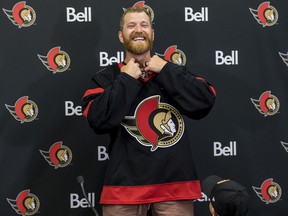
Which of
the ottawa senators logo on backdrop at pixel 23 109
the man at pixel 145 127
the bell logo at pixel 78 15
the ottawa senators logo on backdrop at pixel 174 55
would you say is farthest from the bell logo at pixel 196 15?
the ottawa senators logo on backdrop at pixel 23 109

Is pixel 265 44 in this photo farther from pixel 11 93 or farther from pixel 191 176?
pixel 11 93

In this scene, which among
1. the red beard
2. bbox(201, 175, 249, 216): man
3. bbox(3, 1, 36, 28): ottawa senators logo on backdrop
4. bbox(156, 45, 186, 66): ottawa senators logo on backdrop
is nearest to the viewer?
bbox(201, 175, 249, 216): man

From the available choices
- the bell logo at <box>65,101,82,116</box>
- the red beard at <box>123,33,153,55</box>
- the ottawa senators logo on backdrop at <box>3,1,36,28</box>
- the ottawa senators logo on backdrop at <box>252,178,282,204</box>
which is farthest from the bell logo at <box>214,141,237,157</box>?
the ottawa senators logo on backdrop at <box>3,1,36,28</box>

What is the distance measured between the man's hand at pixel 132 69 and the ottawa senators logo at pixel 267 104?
0.94 meters

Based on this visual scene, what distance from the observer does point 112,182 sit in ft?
6.43

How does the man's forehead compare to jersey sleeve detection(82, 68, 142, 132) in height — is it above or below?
above

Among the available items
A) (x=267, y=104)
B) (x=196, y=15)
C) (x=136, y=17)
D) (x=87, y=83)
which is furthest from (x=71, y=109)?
(x=267, y=104)

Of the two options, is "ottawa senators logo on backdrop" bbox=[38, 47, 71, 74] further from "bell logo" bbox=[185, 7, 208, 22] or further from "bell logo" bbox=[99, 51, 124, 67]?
"bell logo" bbox=[185, 7, 208, 22]

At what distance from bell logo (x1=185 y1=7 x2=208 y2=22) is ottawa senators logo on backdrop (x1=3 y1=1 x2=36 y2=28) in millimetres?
805

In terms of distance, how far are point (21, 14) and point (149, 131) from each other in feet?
3.24

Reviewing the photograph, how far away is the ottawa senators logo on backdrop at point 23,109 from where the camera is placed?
2.48m

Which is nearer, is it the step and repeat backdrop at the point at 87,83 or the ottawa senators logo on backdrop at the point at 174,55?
the step and repeat backdrop at the point at 87,83

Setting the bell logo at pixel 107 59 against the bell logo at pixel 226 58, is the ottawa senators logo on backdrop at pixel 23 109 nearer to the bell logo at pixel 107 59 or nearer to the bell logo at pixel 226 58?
the bell logo at pixel 107 59

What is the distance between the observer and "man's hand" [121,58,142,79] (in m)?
1.94
